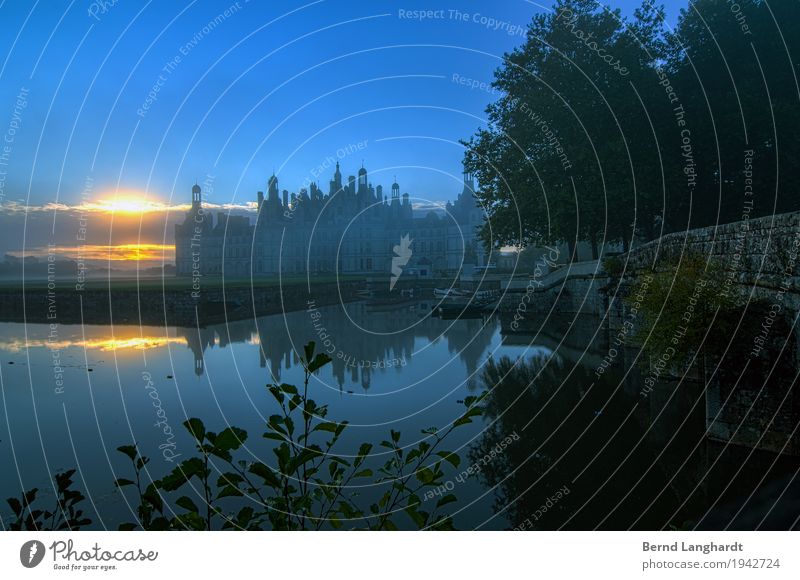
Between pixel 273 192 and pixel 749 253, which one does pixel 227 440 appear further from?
pixel 273 192

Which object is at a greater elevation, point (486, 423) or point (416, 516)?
point (416, 516)

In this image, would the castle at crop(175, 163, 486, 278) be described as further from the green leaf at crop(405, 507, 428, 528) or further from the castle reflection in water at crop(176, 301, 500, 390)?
the green leaf at crop(405, 507, 428, 528)

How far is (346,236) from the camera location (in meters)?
87.8

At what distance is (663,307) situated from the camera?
12039 mm

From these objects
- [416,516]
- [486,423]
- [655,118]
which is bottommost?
[486,423]

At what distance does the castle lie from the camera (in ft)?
273

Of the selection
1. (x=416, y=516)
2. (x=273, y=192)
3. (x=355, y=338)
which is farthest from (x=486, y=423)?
(x=273, y=192)

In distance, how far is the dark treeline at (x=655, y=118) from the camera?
2766cm

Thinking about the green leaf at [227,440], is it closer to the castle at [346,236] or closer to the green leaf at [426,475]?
the green leaf at [426,475]

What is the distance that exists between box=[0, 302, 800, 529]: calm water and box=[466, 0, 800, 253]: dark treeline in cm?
1053

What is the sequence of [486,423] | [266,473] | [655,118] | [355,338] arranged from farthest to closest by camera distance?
[655,118], [355,338], [486,423], [266,473]

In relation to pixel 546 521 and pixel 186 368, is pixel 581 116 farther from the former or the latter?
pixel 546 521

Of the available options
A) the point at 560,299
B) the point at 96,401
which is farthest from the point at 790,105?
the point at 96,401

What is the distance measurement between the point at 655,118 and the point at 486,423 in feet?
77.0
